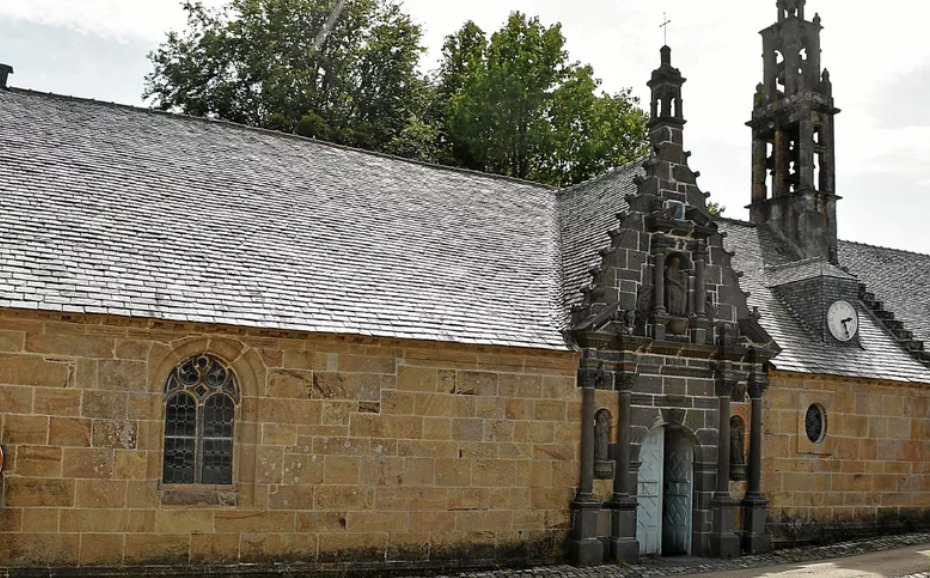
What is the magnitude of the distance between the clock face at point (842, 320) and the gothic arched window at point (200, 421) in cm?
1322

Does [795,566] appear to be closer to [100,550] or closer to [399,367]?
[399,367]

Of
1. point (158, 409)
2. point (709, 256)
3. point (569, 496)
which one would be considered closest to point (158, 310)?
point (158, 409)

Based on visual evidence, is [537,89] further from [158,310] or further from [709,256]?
[158,310]

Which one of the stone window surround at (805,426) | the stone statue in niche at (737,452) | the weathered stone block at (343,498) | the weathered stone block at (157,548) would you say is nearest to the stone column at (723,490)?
the stone statue in niche at (737,452)

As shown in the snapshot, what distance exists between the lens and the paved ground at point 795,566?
1642 centimetres

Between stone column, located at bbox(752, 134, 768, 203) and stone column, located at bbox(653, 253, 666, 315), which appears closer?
stone column, located at bbox(653, 253, 666, 315)

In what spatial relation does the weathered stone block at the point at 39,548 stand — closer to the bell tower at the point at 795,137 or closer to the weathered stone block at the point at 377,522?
the weathered stone block at the point at 377,522

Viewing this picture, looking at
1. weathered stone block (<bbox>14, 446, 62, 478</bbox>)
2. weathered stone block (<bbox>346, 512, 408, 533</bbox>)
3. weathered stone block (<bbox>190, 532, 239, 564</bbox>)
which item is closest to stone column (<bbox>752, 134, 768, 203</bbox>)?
weathered stone block (<bbox>346, 512, 408, 533</bbox>)

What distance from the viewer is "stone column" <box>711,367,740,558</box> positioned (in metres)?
18.8

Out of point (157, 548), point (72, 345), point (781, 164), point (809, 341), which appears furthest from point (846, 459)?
point (72, 345)

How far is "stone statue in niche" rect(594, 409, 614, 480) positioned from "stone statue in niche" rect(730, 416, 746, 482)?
2.96m

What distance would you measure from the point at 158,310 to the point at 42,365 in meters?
1.66

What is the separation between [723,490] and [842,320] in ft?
18.4

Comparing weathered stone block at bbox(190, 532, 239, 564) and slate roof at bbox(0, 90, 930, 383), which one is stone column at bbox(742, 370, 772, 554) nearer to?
slate roof at bbox(0, 90, 930, 383)
